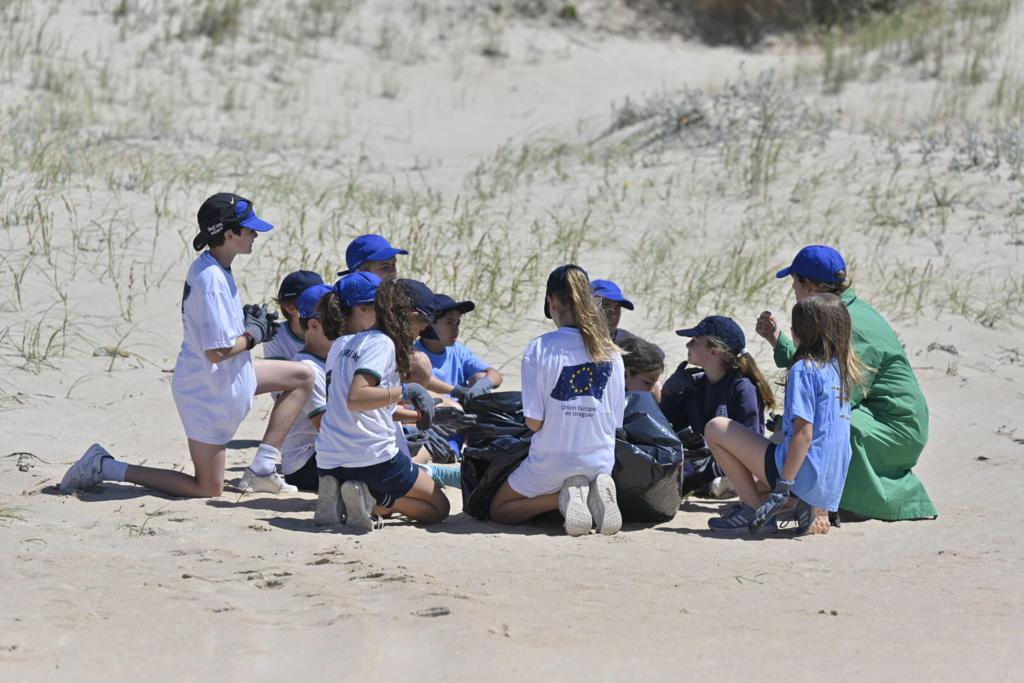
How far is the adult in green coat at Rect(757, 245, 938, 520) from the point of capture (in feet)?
19.1

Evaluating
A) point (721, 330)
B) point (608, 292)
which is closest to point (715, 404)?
point (721, 330)

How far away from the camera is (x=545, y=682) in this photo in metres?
3.85

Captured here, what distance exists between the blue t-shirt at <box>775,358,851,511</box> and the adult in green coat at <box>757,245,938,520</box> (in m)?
0.27

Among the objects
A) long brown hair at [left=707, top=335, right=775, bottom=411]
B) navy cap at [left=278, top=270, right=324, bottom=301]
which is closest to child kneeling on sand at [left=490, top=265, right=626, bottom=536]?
long brown hair at [left=707, top=335, right=775, bottom=411]

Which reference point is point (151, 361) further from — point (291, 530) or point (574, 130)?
point (574, 130)

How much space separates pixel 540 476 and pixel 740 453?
917mm

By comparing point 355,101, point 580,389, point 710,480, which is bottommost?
point 710,480

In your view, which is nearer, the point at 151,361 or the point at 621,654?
the point at 621,654

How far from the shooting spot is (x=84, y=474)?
5754 millimetres

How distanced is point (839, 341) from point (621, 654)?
6.68 ft

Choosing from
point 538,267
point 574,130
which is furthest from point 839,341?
point 574,130

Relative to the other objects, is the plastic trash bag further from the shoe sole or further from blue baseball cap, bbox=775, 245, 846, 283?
blue baseball cap, bbox=775, 245, 846, 283

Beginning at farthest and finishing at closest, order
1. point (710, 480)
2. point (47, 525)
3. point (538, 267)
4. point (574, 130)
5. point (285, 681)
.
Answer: point (574, 130)
point (538, 267)
point (710, 480)
point (47, 525)
point (285, 681)

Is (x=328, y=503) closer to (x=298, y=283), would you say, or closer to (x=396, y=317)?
(x=396, y=317)
